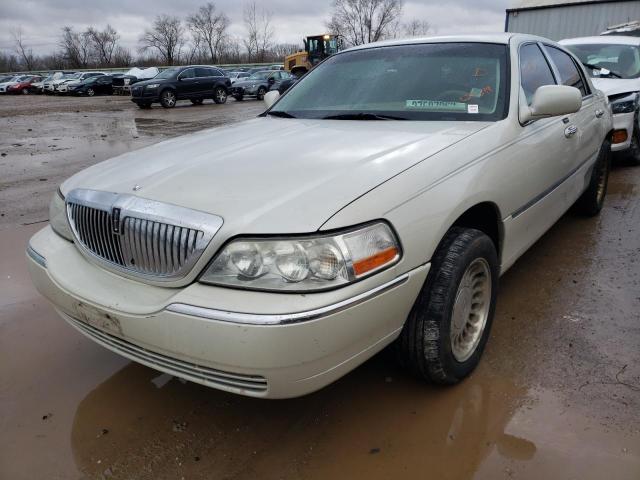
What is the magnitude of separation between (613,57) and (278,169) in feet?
24.4

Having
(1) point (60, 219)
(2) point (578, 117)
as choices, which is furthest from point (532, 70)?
(1) point (60, 219)

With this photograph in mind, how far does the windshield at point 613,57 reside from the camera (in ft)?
23.7

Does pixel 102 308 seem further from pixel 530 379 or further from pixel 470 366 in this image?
pixel 530 379

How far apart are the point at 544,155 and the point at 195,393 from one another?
7.61 feet

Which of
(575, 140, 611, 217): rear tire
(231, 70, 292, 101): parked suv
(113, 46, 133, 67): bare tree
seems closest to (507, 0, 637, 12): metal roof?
(231, 70, 292, 101): parked suv

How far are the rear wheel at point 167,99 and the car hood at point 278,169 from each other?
19.3 meters

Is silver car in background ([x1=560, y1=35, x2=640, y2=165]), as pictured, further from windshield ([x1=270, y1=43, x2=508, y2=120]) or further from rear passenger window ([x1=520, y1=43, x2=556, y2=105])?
windshield ([x1=270, y1=43, x2=508, y2=120])

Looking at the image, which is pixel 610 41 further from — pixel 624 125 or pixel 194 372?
pixel 194 372

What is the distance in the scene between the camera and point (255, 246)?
Answer: 174 centimetres

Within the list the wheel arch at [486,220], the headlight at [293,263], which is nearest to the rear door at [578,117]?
the wheel arch at [486,220]

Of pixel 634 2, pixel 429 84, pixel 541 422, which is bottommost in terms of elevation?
pixel 541 422

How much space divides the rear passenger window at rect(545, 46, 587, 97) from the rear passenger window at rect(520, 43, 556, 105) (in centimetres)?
27

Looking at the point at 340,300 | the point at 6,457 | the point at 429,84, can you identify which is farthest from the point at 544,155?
the point at 6,457

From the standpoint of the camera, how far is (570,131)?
343 cm
